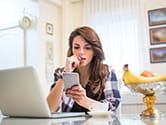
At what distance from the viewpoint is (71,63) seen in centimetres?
155

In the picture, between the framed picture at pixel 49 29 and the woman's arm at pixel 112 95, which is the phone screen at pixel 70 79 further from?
the framed picture at pixel 49 29

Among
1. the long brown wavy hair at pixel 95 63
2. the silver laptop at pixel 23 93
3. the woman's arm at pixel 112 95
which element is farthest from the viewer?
the long brown wavy hair at pixel 95 63

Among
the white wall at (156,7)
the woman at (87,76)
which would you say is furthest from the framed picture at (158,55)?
the woman at (87,76)

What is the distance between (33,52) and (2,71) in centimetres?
229

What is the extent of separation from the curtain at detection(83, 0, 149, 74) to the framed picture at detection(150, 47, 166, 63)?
0.09 metres

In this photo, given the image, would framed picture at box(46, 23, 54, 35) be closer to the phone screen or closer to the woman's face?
the woman's face

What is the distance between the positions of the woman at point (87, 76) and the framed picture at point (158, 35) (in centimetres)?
186

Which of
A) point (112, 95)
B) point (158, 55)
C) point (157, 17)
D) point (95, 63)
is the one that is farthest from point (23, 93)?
point (157, 17)

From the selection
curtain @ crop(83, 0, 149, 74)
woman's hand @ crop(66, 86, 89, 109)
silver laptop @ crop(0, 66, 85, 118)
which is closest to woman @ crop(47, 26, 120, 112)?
woman's hand @ crop(66, 86, 89, 109)

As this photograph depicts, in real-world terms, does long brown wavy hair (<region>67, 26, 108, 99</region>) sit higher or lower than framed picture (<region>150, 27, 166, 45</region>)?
lower

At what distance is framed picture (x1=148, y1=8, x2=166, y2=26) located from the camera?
11.0 ft

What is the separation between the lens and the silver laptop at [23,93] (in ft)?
3.29

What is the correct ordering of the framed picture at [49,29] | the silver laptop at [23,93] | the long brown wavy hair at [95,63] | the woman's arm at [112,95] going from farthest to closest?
the framed picture at [49,29]
the long brown wavy hair at [95,63]
the woman's arm at [112,95]
the silver laptop at [23,93]

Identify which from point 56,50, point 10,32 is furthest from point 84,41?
point 10,32
